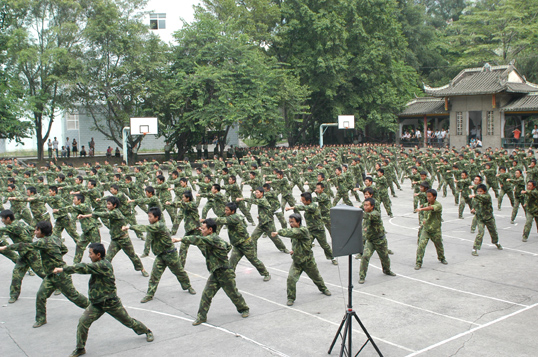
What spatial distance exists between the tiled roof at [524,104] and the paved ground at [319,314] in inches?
965

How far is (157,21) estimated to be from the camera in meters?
42.8

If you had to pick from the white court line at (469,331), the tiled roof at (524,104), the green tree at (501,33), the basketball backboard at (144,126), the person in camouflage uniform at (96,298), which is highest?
the green tree at (501,33)

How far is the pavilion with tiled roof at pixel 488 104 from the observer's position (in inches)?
1348

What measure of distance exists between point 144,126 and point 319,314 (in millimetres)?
23731

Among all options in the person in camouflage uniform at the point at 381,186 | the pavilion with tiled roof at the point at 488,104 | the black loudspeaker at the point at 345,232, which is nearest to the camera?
the black loudspeaker at the point at 345,232

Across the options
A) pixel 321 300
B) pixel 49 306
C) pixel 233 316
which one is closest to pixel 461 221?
pixel 321 300

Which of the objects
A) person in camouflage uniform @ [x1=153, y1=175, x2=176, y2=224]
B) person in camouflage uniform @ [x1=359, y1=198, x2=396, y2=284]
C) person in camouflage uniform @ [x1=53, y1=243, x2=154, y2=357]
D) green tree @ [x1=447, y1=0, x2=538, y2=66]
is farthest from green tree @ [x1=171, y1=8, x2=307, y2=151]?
person in camouflage uniform @ [x1=53, y1=243, x2=154, y2=357]

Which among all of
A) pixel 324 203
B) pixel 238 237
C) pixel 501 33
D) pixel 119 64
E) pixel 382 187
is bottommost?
pixel 238 237

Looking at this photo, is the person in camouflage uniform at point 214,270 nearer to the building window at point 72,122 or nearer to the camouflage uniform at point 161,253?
the camouflage uniform at point 161,253

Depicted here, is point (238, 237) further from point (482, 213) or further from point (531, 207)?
point (531, 207)

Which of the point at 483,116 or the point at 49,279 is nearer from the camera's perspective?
the point at 49,279

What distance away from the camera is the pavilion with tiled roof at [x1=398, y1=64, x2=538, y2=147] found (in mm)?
34250

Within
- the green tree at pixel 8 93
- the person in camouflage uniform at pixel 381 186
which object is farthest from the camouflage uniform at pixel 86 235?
the green tree at pixel 8 93

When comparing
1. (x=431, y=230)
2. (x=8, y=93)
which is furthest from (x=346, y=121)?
(x=431, y=230)
